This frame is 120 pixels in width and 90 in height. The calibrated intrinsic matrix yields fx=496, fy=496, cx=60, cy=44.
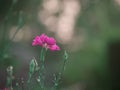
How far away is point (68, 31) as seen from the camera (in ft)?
34.5

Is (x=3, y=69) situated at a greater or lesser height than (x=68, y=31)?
greater

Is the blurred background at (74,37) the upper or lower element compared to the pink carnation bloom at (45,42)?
lower

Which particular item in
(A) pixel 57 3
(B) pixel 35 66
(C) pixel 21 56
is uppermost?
(B) pixel 35 66

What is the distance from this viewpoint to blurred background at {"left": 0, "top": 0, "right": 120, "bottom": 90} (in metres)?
8.21

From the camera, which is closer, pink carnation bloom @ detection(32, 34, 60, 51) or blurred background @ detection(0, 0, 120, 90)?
pink carnation bloom @ detection(32, 34, 60, 51)

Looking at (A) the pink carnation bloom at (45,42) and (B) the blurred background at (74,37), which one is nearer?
(A) the pink carnation bloom at (45,42)

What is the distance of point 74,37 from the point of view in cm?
1042

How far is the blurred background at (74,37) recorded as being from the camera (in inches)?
323

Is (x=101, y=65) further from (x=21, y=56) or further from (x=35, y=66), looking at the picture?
(x=35, y=66)

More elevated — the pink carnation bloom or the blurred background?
the pink carnation bloom

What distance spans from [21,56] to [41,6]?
169cm

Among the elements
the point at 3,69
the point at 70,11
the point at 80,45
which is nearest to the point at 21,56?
the point at 80,45

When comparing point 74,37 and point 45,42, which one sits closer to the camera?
point 45,42

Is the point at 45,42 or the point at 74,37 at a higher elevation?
the point at 45,42
